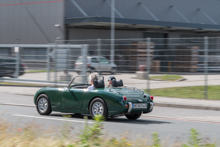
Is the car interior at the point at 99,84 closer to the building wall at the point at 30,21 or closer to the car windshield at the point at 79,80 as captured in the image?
the car windshield at the point at 79,80

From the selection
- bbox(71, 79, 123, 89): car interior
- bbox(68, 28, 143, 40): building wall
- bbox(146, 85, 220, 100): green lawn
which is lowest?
bbox(146, 85, 220, 100): green lawn

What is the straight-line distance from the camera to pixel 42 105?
11.8 m

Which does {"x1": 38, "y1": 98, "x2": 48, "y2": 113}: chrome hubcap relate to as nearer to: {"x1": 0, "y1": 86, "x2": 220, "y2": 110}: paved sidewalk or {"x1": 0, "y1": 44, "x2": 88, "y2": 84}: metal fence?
{"x1": 0, "y1": 86, "x2": 220, "y2": 110}: paved sidewalk

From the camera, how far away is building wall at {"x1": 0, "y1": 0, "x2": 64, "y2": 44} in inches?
1380

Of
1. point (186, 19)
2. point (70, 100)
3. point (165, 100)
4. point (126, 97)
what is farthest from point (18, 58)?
point (186, 19)

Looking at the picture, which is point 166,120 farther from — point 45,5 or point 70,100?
point 45,5

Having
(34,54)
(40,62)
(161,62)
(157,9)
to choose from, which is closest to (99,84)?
(161,62)

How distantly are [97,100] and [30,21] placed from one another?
27.2 m

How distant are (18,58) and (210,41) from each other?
35.6 ft

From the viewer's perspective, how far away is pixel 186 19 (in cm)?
4294

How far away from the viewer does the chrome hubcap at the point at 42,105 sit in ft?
38.5

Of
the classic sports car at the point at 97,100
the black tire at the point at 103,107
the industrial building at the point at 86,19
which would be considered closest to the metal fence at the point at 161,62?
the classic sports car at the point at 97,100

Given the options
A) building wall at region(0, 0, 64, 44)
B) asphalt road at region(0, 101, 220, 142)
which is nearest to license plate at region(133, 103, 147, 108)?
asphalt road at region(0, 101, 220, 142)

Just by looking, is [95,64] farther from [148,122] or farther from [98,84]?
[148,122]
